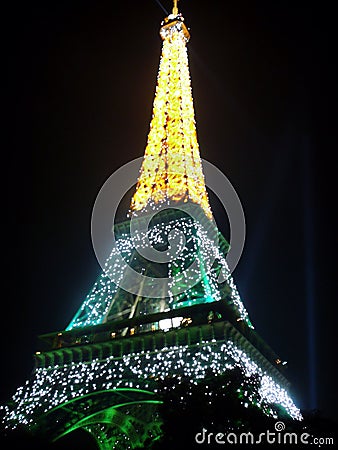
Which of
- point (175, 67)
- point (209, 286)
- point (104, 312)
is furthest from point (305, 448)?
point (175, 67)

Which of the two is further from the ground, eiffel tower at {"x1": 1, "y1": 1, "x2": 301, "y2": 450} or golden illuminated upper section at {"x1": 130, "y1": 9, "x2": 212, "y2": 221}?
golden illuminated upper section at {"x1": 130, "y1": 9, "x2": 212, "y2": 221}

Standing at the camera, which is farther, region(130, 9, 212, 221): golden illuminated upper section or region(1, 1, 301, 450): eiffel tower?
region(130, 9, 212, 221): golden illuminated upper section

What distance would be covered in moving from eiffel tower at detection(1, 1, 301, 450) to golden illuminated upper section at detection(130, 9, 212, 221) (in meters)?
0.06

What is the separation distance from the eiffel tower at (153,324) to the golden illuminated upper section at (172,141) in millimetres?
59

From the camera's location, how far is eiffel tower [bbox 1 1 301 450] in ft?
49.2

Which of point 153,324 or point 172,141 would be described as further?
point 172,141

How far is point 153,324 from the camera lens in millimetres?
18109

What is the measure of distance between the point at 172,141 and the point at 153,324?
9.77 meters

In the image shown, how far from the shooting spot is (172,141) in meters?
23.7

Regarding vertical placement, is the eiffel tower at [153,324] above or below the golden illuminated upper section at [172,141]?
below

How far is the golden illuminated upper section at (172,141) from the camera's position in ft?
73.6

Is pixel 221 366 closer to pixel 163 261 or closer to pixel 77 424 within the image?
pixel 77 424

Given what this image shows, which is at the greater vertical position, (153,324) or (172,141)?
(172,141)

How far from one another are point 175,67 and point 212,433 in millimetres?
20977
